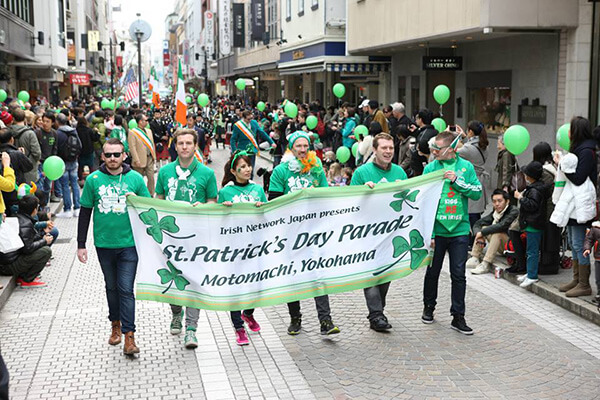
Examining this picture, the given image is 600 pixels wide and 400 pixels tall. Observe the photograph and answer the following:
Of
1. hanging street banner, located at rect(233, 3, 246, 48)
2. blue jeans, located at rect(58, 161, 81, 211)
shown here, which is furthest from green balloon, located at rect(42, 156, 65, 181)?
hanging street banner, located at rect(233, 3, 246, 48)

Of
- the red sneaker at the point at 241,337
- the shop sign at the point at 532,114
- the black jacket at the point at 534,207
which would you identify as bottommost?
the red sneaker at the point at 241,337

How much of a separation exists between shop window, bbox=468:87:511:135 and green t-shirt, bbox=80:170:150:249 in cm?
1314

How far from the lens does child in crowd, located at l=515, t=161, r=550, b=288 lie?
29.4 feet

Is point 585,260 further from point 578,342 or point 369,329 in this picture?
point 369,329

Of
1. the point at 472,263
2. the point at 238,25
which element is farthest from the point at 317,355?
the point at 238,25

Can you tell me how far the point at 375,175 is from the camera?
292 inches

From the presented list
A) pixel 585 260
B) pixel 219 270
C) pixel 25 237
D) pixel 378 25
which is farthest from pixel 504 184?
pixel 378 25

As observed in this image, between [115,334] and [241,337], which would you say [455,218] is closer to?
[241,337]

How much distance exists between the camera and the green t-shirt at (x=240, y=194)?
22.9ft

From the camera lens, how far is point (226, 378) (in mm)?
6258

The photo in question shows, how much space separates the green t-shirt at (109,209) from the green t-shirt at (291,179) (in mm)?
1424

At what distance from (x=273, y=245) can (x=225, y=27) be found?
49070 millimetres

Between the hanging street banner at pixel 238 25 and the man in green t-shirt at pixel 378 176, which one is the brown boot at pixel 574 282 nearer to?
the man in green t-shirt at pixel 378 176

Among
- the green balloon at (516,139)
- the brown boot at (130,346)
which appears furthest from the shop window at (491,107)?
the brown boot at (130,346)
